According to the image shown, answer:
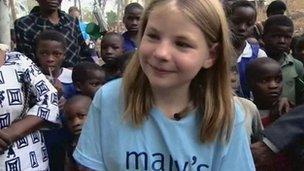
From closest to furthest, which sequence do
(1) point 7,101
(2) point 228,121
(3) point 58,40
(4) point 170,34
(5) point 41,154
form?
(4) point 170,34 < (2) point 228,121 < (1) point 7,101 < (5) point 41,154 < (3) point 58,40

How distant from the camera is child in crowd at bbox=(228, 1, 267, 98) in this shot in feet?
12.4

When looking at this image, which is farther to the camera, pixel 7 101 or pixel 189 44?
pixel 7 101

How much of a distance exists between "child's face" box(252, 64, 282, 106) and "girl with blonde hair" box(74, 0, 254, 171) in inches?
65.6

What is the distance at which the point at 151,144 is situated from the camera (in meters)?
1.60

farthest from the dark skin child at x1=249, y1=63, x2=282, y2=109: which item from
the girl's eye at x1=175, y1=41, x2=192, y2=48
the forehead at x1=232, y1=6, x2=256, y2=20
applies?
the girl's eye at x1=175, y1=41, x2=192, y2=48

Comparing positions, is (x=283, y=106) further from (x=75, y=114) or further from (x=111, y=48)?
(x=111, y=48)

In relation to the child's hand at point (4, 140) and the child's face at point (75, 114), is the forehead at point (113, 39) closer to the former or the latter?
the child's face at point (75, 114)

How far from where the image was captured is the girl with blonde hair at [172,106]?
60.5 inches

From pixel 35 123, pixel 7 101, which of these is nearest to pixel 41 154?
pixel 35 123

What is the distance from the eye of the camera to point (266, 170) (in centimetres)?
212

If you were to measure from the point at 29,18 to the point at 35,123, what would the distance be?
1522 millimetres

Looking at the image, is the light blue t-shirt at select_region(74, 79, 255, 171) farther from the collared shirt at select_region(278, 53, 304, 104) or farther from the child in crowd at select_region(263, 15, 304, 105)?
the child in crowd at select_region(263, 15, 304, 105)

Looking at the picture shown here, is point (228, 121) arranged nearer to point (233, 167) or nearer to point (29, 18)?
point (233, 167)

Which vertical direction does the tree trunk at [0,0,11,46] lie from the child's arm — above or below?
above
